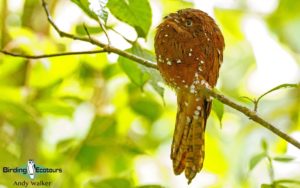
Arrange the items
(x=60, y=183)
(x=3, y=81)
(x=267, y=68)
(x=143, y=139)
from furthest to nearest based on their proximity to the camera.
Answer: (x=267, y=68)
(x=143, y=139)
(x=3, y=81)
(x=60, y=183)

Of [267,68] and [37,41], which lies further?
[267,68]

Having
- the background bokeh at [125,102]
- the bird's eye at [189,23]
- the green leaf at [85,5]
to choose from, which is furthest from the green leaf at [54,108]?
the bird's eye at [189,23]

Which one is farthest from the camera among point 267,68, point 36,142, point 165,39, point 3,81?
point 267,68

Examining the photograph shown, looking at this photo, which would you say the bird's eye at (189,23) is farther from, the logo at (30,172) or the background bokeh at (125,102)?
the logo at (30,172)

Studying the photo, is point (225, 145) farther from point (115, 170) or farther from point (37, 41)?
point (37, 41)

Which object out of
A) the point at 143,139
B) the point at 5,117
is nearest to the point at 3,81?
the point at 5,117

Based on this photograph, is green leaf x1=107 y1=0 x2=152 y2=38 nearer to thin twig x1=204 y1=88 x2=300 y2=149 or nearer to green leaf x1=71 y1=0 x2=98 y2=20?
green leaf x1=71 y1=0 x2=98 y2=20

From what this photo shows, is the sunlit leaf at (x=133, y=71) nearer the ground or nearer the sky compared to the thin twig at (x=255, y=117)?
nearer the sky

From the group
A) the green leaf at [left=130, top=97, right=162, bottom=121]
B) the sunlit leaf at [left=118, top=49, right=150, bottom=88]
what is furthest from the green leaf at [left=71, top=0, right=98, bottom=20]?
the green leaf at [left=130, top=97, right=162, bottom=121]
